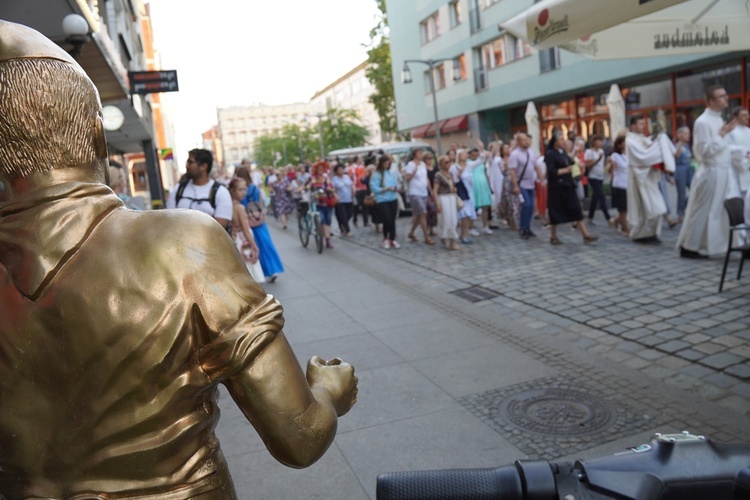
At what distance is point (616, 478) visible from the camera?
1092 millimetres

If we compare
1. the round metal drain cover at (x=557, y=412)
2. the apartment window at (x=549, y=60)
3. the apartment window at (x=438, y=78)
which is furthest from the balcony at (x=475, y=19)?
the round metal drain cover at (x=557, y=412)

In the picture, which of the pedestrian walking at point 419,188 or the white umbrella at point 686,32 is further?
the pedestrian walking at point 419,188

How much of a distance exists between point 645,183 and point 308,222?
709 centimetres

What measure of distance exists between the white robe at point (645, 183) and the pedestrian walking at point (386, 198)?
4.48 meters

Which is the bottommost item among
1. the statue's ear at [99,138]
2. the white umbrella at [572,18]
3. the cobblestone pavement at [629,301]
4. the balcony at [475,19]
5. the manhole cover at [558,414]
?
the manhole cover at [558,414]

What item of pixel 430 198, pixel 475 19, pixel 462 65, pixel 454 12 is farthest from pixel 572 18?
pixel 454 12

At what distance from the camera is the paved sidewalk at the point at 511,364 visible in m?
3.77

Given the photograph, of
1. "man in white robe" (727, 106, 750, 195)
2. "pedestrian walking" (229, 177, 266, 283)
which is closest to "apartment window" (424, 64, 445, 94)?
"man in white robe" (727, 106, 750, 195)

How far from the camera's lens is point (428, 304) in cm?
766

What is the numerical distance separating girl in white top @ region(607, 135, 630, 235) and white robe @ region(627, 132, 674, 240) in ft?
2.18

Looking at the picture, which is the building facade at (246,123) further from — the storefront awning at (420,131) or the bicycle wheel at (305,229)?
the bicycle wheel at (305,229)

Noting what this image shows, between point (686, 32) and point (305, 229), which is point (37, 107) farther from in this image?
point (305, 229)

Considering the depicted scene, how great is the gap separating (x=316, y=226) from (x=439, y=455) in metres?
9.84

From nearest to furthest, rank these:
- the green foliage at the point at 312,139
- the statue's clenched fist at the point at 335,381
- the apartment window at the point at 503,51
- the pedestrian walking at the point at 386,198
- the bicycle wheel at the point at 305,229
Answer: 1. the statue's clenched fist at the point at 335,381
2. the pedestrian walking at the point at 386,198
3. the bicycle wheel at the point at 305,229
4. the apartment window at the point at 503,51
5. the green foliage at the point at 312,139
